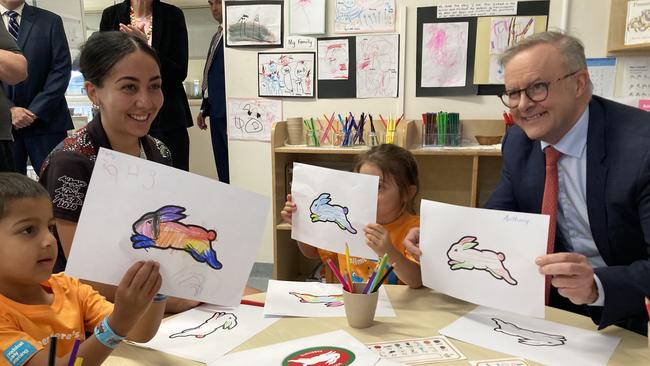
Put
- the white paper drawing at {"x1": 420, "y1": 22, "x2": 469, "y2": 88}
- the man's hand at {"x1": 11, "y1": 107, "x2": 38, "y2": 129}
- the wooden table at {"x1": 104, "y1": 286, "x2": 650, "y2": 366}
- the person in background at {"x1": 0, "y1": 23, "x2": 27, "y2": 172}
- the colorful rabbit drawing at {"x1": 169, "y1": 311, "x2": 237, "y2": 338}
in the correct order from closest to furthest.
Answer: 1. the wooden table at {"x1": 104, "y1": 286, "x2": 650, "y2": 366}
2. the colorful rabbit drawing at {"x1": 169, "y1": 311, "x2": 237, "y2": 338}
3. the person in background at {"x1": 0, "y1": 23, "x2": 27, "y2": 172}
4. the man's hand at {"x1": 11, "y1": 107, "x2": 38, "y2": 129}
5. the white paper drawing at {"x1": 420, "y1": 22, "x2": 469, "y2": 88}

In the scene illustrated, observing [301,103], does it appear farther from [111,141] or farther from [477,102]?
[111,141]

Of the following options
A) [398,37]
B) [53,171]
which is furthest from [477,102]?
[53,171]

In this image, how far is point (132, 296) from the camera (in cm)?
Answer: 91

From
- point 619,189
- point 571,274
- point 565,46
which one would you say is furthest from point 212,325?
point 565,46

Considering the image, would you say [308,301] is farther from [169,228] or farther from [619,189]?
[619,189]

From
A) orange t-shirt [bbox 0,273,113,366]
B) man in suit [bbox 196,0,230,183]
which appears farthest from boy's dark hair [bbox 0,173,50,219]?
man in suit [bbox 196,0,230,183]

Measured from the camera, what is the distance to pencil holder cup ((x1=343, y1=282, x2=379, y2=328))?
3.65 ft

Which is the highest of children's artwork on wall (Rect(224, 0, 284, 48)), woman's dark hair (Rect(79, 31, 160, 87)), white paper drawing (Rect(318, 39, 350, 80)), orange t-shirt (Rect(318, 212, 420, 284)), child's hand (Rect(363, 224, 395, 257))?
children's artwork on wall (Rect(224, 0, 284, 48))

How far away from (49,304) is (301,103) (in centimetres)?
243

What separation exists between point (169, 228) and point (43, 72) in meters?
2.48

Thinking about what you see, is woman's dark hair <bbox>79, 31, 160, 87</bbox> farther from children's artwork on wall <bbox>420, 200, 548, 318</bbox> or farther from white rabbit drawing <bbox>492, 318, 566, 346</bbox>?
white rabbit drawing <bbox>492, 318, 566, 346</bbox>

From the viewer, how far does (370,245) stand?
139 centimetres

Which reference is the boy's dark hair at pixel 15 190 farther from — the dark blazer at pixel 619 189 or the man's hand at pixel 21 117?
the man's hand at pixel 21 117

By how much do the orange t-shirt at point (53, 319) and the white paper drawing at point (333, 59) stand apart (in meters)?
2.32
